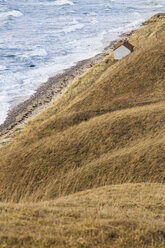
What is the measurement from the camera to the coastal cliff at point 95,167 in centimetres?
1274

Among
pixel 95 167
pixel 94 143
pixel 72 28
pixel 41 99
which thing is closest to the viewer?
pixel 95 167

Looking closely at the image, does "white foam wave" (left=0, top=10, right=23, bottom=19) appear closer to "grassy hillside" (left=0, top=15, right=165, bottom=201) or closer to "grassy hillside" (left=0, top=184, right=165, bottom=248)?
"grassy hillside" (left=0, top=15, right=165, bottom=201)

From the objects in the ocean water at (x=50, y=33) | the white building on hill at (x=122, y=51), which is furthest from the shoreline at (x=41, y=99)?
the white building on hill at (x=122, y=51)

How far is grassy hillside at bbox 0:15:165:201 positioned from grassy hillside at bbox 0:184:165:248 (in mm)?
5537

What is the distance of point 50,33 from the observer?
274ft

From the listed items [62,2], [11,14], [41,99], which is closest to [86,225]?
[41,99]

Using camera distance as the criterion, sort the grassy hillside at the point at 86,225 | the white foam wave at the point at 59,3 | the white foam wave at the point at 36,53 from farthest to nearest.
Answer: the white foam wave at the point at 59,3 < the white foam wave at the point at 36,53 < the grassy hillside at the point at 86,225

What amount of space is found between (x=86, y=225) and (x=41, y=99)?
3256 cm

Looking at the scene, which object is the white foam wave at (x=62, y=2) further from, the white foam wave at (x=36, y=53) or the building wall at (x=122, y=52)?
the building wall at (x=122, y=52)

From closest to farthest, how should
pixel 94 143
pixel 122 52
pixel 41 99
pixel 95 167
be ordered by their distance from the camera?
pixel 95 167 → pixel 94 143 → pixel 41 99 → pixel 122 52

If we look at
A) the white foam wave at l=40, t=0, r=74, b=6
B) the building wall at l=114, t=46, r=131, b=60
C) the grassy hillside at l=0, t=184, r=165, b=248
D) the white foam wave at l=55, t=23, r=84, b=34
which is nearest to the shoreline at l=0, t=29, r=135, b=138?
the building wall at l=114, t=46, r=131, b=60

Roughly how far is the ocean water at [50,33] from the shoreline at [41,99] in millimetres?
1590

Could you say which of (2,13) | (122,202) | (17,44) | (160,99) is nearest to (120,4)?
(2,13)

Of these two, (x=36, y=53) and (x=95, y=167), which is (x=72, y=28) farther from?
(x=95, y=167)
